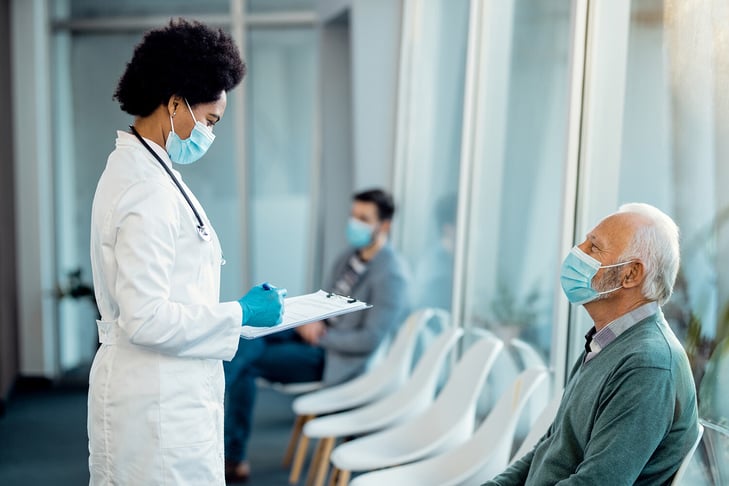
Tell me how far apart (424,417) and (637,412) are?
5.01 ft

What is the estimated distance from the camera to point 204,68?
188 cm

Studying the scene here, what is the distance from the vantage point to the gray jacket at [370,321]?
13.6ft

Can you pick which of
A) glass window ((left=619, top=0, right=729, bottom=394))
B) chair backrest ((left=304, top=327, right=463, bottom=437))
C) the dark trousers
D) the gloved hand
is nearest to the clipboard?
the gloved hand

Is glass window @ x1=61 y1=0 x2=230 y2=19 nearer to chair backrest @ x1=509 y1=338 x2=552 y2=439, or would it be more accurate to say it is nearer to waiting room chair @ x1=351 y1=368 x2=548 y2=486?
Answer: chair backrest @ x1=509 y1=338 x2=552 y2=439

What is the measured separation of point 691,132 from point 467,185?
5.79 feet

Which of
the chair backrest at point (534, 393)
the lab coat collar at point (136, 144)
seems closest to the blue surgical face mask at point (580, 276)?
the chair backrest at point (534, 393)

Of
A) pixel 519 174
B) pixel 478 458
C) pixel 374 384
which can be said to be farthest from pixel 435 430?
pixel 519 174

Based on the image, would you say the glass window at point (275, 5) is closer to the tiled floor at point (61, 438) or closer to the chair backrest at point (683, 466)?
the tiled floor at point (61, 438)

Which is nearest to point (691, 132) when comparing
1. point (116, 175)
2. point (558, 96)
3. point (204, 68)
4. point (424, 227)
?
point (558, 96)

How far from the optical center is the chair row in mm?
2678

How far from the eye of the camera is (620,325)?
76.7 inches

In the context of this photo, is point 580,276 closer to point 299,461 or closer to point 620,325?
point 620,325

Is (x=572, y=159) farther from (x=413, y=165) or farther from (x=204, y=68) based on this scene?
(x=413, y=165)

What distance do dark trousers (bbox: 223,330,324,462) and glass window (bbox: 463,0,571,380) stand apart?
94 cm
